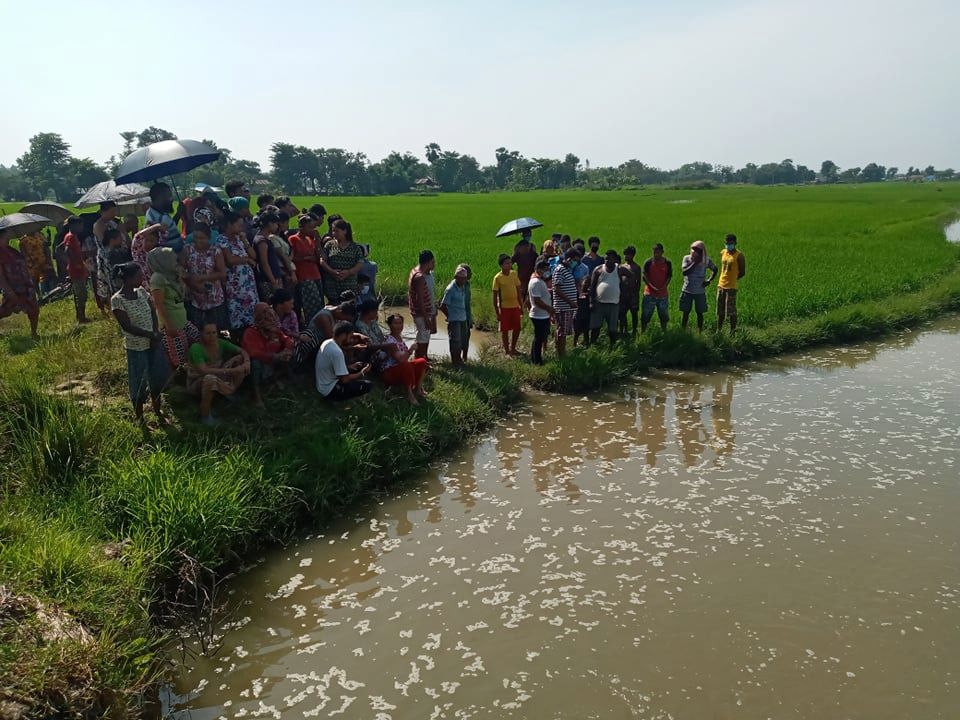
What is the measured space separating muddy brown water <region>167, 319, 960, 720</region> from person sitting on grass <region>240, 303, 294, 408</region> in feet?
5.69

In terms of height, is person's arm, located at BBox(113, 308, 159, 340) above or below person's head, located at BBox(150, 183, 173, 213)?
below

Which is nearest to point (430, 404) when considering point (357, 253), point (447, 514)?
point (447, 514)

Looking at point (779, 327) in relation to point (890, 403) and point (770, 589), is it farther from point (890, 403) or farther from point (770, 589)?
point (770, 589)

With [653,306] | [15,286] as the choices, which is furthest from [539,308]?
[15,286]

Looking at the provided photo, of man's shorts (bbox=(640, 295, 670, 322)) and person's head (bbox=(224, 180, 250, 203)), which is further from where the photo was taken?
man's shorts (bbox=(640, 295, 670, 322))

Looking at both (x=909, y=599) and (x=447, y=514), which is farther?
(x=447, y=514)

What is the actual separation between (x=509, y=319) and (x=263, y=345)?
3.50 metres

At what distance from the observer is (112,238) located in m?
7.48

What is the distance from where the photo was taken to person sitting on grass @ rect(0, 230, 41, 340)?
25.5 ft

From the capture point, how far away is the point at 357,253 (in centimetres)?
750

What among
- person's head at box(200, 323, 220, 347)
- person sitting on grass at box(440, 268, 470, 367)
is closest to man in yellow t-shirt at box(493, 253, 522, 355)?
person sitting on grass at box(440, 268, 470, 367)

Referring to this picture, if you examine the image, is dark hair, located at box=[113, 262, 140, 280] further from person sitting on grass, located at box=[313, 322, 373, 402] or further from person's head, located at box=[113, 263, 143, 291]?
person sitting on grass, located at box=[313, 322, 373, 402]

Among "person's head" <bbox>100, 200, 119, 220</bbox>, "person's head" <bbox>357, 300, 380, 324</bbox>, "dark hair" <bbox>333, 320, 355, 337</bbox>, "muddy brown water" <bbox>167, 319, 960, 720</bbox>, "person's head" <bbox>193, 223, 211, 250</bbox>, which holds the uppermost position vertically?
"person's head" <bbox>100, 200, 119, 220</bbox>

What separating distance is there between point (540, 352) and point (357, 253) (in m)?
2.58
